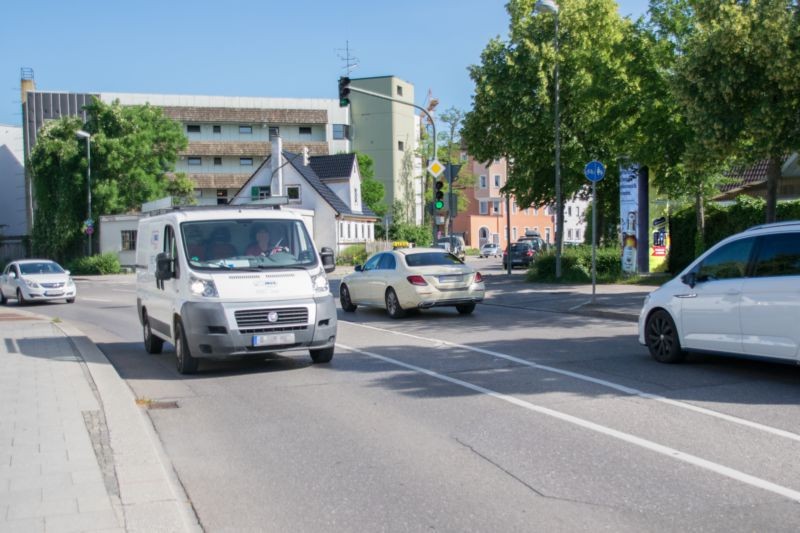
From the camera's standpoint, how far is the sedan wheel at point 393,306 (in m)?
17.8

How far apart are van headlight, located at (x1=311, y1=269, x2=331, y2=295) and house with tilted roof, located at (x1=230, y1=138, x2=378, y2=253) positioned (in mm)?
46264

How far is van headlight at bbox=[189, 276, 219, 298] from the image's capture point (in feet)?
32.9

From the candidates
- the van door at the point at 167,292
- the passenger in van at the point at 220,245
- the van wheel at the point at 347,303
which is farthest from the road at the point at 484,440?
the van wheel at the point at 347,303

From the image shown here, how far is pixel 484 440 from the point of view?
6648 mm

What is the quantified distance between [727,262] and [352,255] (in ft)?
160

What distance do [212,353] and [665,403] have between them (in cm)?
541

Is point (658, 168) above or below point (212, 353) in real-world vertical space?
above

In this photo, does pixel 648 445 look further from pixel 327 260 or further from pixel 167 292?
pixel 167 292

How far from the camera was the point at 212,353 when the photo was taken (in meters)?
9.91

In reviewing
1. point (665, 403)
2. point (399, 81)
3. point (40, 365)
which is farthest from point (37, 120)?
point (665, 403)

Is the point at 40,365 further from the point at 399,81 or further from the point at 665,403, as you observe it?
the point at 399,81

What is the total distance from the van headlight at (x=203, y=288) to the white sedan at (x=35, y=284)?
1910 cm

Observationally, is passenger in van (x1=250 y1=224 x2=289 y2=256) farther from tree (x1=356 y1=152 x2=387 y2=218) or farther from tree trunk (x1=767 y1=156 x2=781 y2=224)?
tree (x1=356 y1=152 x2=387 y2=218)

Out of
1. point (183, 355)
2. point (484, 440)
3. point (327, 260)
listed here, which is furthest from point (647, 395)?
point (183, 355)
